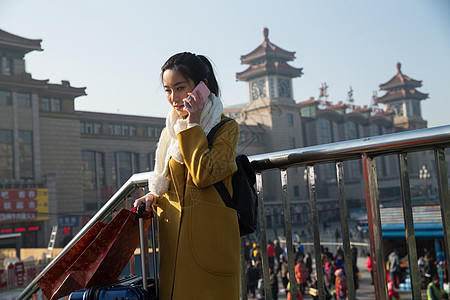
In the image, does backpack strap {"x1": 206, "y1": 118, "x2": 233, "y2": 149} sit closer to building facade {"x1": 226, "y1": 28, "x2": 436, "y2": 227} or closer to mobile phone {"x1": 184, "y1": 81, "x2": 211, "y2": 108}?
mobile phone {"x1": 184, "y1": 81, "x2": 211, "y2": 108}

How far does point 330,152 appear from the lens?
1.50 m

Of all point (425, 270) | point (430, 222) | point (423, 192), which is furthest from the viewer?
point (423, 192)

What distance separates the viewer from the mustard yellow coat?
1.34 meters

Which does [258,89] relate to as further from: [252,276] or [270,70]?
[252,276]

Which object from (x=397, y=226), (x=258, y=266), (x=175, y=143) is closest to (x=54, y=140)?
(x=258, y=266)

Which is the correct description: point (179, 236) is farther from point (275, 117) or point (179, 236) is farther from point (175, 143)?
point (275, 117)

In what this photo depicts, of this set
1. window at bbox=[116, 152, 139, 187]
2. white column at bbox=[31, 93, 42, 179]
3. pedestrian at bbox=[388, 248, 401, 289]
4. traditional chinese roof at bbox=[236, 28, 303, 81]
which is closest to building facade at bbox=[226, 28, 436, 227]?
traditional chinese roof at bbox=[236, 28, 303, 81]

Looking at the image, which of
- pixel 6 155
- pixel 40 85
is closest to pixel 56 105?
pixel 40 85

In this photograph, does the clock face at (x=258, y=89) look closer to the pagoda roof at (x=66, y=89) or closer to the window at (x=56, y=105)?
the pagoda roof at (x=66, y=89)

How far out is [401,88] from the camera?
186ft

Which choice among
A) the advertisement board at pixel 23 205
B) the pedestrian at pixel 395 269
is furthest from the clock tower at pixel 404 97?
the pedestrian at pixel 395 269

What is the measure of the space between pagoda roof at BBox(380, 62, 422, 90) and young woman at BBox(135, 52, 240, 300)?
2315 inches

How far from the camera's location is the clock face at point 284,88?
41.9 m

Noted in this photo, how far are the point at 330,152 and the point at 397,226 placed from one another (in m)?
9.25
